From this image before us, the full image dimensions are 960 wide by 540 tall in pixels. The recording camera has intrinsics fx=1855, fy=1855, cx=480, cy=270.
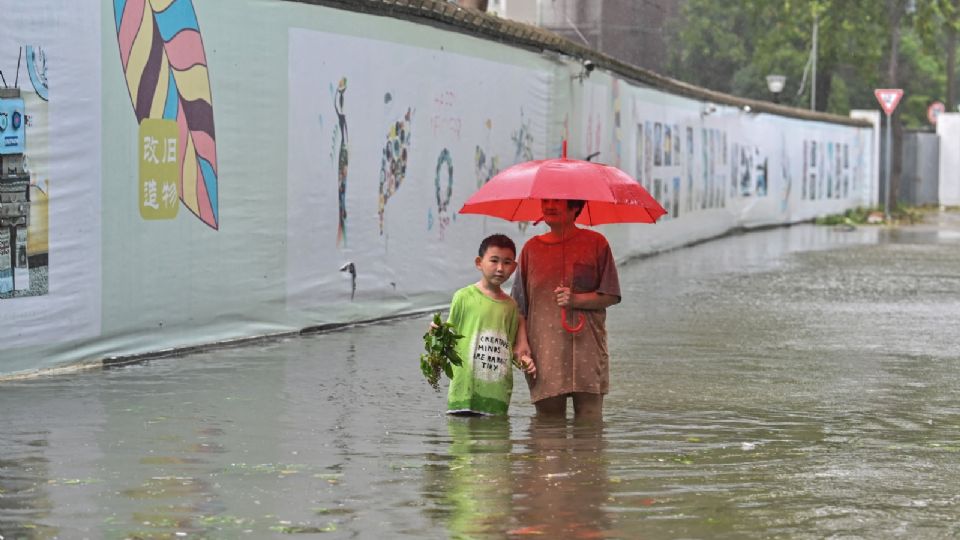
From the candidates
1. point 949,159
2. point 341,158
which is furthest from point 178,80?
point 949,159

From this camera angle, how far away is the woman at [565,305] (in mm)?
8984

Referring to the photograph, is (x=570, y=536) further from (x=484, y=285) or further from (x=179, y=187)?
(x=179, y=187)

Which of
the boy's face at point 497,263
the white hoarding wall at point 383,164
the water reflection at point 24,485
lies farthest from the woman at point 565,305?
the white hoarding wall at point 383,164

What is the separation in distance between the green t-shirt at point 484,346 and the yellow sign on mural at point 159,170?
11.8 ft

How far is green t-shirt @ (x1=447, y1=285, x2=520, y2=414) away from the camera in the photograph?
9.07 metres

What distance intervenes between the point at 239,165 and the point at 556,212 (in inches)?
185

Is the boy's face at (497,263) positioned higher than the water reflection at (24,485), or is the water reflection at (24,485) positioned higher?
the boy's face at (497,263)

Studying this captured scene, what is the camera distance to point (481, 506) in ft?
23.0

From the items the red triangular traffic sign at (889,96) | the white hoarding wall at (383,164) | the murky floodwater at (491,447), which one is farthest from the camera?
the red triangular traffic sign at (889,96)

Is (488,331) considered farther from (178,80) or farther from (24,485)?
(178,80)

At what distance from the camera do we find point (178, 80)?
12328mm

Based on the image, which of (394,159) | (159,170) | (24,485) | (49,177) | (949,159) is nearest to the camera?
(24,485)

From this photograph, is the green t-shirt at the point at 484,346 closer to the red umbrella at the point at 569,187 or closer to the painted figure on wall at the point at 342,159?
the red umbrella at the point at 569,187

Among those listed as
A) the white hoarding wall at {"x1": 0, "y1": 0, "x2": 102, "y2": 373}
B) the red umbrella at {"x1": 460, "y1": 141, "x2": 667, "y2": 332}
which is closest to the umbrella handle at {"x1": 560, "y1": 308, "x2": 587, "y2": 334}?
the red umbrella at {"x1": 460, "y1": 141, "x2": 667, "y2": 332}
